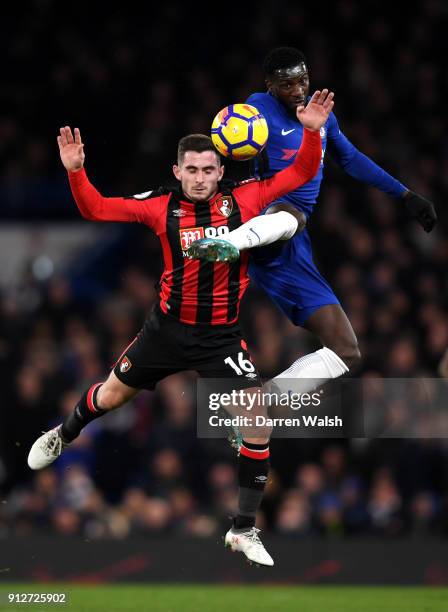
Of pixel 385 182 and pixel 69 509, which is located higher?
pixel 385 182

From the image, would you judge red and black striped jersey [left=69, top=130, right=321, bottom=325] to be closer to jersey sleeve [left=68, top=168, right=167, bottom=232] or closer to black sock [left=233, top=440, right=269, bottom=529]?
jersey sleeve [left=68, top=168, right=167, bottom=232]

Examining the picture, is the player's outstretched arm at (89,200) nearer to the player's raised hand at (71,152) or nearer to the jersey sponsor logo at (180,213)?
the player's raised hand at (71,152)

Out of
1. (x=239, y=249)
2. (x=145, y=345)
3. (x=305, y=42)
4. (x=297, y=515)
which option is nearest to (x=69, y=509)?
(x=297, y=515)

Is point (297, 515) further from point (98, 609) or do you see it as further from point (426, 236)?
point (426, 236)

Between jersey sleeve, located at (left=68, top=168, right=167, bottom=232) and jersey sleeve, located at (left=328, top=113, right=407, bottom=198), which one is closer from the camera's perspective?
jersey sleeve, located at (left=68, top=168, right=167, bottom=232)

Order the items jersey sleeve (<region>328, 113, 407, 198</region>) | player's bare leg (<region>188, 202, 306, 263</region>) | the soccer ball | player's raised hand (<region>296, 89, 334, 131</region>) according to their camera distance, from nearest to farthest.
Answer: player's bare leg (<region>188, 202, 306, 263</region>) < player's raised hand (<region>296, 89, 334, 131</region>) < the soccer ball < jersey sleeve (<region>328, 113, 407, 198</region>)

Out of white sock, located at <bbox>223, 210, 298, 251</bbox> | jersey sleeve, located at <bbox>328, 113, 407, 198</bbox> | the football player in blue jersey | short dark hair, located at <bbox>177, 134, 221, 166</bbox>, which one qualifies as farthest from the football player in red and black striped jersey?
jersey sleeve, located at <bbox>328, 113, 407, 198</bbox>

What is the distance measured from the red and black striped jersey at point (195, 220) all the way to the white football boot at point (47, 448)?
1283 mm

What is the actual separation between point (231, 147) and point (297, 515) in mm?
4809

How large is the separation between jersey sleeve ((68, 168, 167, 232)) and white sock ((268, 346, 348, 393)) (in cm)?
124

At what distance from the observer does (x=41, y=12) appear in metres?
16.7

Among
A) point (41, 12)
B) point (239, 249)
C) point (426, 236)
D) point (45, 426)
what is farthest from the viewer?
point (41, 12)

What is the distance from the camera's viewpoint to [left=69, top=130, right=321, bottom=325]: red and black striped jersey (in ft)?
24.0

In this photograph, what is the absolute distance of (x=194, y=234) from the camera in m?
7.32
